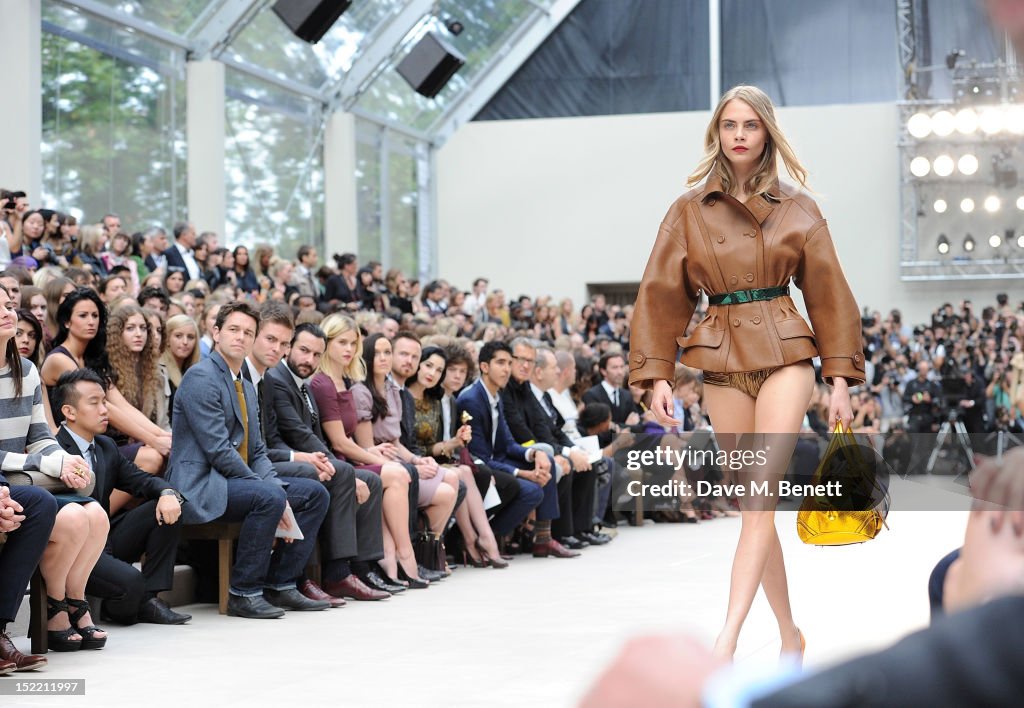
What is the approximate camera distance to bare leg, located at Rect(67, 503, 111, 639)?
4.35 metres

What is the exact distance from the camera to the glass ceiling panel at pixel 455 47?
1931 centimetres

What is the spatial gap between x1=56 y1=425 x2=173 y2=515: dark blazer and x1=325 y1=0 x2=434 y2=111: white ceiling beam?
1419 centimetres

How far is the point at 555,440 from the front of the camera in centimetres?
842

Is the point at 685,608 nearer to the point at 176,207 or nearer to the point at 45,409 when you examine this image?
the point at 45,409

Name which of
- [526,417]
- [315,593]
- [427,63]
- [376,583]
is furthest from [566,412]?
[427,63]

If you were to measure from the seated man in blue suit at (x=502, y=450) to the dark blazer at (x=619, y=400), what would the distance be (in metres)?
1.80

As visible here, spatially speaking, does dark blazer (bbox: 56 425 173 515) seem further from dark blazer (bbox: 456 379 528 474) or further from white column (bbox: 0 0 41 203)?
white column (bbox: 0 0 41 203)

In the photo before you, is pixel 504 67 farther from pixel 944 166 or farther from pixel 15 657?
pixel 15 657

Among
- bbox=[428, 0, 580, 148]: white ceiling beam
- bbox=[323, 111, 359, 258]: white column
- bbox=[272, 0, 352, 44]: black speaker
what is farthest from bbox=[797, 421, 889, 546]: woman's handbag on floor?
bbox=[428, 0, 580, 148]: white ceiling beam

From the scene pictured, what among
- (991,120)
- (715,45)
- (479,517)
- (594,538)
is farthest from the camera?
(715,45)

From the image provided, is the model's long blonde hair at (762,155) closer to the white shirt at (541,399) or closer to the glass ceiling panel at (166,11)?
the white shirt at (541,399)

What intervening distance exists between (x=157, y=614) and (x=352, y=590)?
1.04 metres

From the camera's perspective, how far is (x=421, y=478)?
666cm

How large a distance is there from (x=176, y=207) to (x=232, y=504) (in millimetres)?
10631
